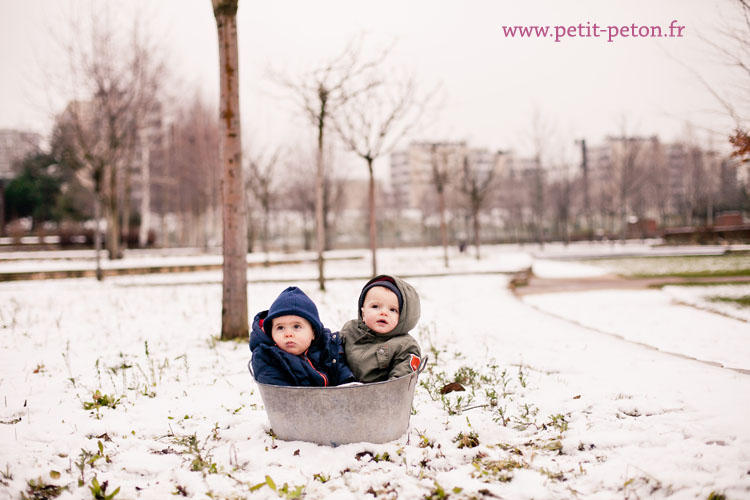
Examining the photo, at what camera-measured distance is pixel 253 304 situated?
8.86m

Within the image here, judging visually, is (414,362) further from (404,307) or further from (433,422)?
(433,422)

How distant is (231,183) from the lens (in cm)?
589

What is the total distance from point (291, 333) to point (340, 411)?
552 millimetres

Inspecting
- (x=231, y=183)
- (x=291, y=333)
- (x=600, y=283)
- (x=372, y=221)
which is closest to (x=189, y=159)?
(x=372, y=221)

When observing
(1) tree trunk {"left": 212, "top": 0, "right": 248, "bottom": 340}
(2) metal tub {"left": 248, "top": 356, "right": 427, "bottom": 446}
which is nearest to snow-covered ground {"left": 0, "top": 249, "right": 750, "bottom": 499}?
(2) metal tub {"left": 248, "top": 356, "right": 427, "bottom": 446}

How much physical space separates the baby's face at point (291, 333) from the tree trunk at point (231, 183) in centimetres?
306

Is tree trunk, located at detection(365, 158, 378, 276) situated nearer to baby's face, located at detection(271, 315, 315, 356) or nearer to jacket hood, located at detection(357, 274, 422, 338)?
jacket hood, located at detection(357, 274, 422, 338)

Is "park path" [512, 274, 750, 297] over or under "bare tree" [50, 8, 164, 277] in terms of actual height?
under

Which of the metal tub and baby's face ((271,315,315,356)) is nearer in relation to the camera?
the metal tub

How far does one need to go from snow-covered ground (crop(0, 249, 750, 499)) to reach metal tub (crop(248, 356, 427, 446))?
0.25 ft

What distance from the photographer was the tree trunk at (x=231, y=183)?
5.89 meters

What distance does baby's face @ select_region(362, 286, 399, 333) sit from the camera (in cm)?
313

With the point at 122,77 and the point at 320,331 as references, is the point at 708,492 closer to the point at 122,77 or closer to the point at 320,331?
the point at 320,331

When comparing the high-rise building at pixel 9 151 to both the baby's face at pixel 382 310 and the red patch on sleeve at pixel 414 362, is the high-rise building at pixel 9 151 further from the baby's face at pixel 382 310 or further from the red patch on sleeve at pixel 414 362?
the red patch on sleeve at pixel 414 362
